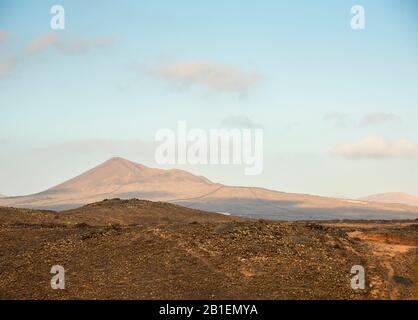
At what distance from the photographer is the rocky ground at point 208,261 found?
24.9m

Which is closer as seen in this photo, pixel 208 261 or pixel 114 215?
pixel 208 261

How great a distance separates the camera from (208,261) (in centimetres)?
2775

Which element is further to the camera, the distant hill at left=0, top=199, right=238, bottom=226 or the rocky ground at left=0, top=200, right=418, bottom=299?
the distant hill at left=0, top=199, right=238, bottom=226

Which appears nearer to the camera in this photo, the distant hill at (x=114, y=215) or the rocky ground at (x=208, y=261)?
the rocky ground at (x=208, y=261)

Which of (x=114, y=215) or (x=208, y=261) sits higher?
(x=114, y=215)

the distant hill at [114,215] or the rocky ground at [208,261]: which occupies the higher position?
the distant hill at [114,215]

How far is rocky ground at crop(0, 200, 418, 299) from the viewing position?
24.9 m

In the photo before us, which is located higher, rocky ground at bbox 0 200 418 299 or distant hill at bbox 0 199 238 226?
distant hill at bbox 0 199 238 226
